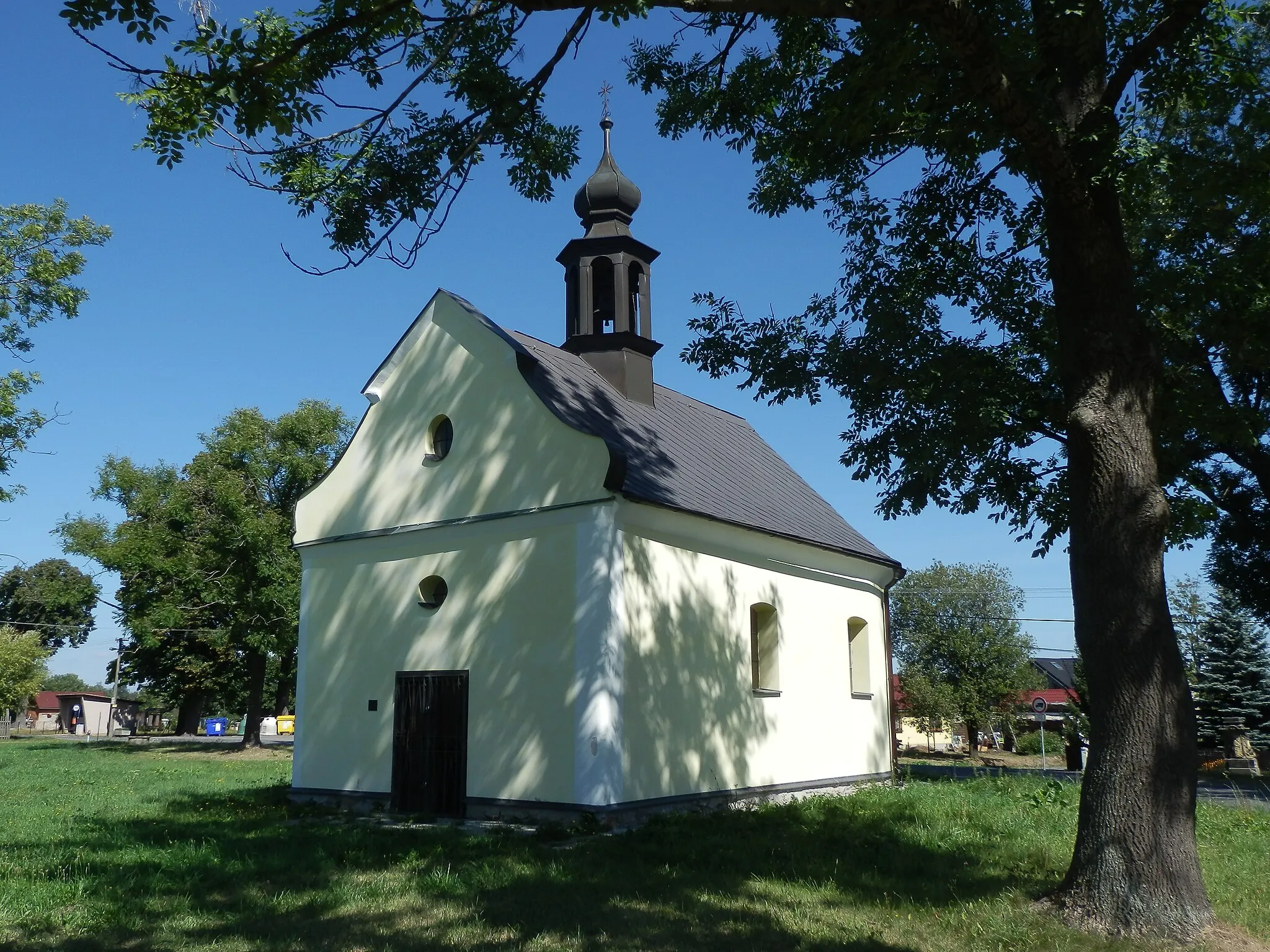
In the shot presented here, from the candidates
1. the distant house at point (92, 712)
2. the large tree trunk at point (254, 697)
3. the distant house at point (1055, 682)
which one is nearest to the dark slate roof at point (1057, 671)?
the distant house at point (1055, 682)

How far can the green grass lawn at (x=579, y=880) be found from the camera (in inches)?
275

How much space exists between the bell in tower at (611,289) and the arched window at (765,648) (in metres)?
4.46

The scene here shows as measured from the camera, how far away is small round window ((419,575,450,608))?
1460 centimetres

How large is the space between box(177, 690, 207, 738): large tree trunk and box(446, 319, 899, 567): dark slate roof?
31429 mm

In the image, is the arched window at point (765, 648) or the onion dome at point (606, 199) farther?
the onion dome at point (606, 199)

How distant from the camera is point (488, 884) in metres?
8.73

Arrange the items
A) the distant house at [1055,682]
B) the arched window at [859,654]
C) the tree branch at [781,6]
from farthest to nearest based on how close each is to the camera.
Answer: the distant house at [1055,682] → the arched window at [859,654] → the tree branch at [781,6]

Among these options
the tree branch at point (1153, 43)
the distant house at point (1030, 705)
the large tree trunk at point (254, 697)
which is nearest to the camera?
the tree branch at point (1153, 43)

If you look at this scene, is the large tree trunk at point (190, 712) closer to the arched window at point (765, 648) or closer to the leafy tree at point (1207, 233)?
the arched window at point (765, 648)

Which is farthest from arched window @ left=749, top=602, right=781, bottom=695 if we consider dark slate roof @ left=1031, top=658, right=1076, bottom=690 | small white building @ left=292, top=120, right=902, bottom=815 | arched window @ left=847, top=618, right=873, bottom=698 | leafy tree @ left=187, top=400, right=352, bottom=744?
dark slate roof @ left=1031, top=658, right=1076, bottom=690

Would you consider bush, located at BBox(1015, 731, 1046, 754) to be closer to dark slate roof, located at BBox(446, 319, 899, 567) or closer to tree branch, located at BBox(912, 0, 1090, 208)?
dark slate roof, located at BBox(446, 319, 899, 567)

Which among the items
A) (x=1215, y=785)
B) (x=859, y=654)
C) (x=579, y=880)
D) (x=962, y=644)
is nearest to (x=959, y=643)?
(x=962, y=644)

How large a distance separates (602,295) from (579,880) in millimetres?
11567

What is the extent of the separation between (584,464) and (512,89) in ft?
19.3
